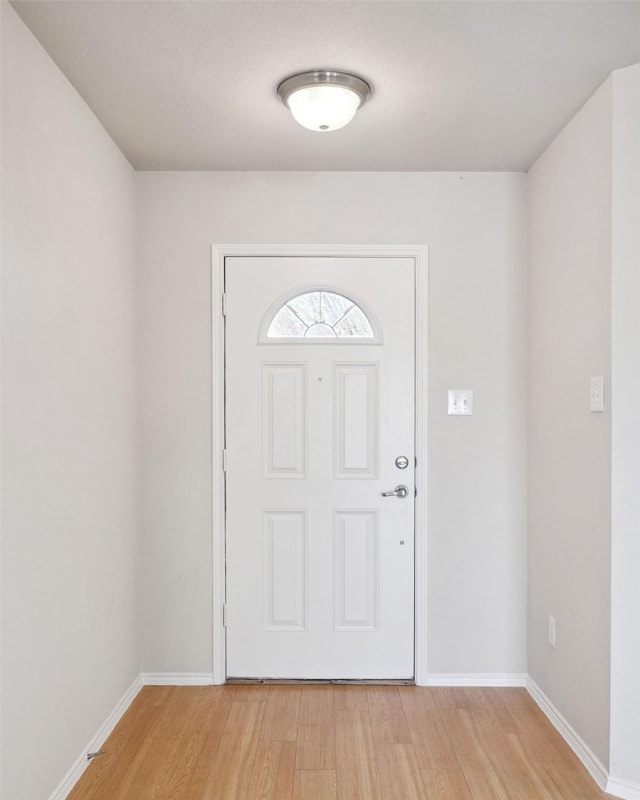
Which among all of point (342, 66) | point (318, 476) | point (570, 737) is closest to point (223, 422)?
point (318, 476)

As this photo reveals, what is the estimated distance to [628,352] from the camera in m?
2.26

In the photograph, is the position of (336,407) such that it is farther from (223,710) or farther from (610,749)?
(610,749)

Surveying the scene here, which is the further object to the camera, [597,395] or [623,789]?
[597,395]

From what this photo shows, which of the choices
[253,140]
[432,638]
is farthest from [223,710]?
[253,140]

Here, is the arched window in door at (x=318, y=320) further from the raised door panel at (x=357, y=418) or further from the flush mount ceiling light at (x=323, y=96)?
the flush mount ceiling light at (x=323, y=96)

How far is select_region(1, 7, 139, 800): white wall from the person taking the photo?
75.0 inches

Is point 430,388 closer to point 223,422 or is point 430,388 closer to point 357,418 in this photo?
point 357,418

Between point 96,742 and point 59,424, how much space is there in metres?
1.28

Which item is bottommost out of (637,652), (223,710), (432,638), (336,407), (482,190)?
(223,710)

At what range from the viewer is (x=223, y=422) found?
126 inches

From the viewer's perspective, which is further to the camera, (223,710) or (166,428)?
(166,428)

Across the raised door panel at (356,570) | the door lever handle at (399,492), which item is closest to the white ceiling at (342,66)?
the door lever handle at (399,492)

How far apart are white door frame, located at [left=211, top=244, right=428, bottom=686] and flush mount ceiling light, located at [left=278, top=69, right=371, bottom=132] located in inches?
34.1

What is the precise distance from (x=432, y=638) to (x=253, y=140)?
243 centimetres
